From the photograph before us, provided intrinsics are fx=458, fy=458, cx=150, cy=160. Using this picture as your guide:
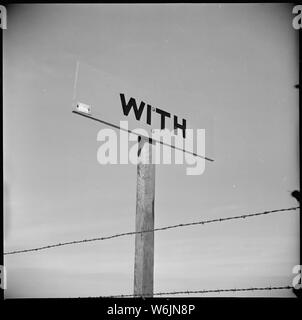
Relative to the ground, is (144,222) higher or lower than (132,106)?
lower

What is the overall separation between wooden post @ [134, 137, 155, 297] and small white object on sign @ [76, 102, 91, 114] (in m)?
0.36

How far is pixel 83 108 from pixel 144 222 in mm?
716

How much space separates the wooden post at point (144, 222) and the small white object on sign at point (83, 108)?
0.36m

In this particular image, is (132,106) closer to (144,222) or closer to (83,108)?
(83,108)

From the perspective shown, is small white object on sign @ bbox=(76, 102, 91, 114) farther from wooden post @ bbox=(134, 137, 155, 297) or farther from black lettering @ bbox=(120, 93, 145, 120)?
wooden post @ bbox=(134, 137, 155, 297)

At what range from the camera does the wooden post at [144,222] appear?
253 centimetres

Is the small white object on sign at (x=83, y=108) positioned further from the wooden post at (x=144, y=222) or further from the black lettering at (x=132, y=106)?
the wooden post at (x=144, y=222)

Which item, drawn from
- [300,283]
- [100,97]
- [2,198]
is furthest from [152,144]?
[300,283]

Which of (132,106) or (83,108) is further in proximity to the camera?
(132,106)

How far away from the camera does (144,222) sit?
257 cm

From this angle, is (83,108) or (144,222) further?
(144,222)

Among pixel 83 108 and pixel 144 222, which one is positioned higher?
pixel 83 108

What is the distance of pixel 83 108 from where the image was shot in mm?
2465
